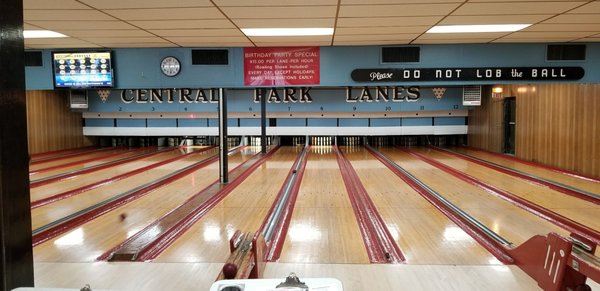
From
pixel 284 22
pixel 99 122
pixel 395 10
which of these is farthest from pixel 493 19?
pixel 99 122

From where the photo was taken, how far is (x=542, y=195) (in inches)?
195

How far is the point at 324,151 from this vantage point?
10.3 metres

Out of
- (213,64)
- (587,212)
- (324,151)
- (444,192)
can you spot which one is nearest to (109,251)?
(213,64)

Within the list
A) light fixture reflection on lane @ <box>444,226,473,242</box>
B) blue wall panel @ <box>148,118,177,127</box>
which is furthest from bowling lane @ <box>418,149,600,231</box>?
blue wall panel @ <box>148,118,177,127</box>

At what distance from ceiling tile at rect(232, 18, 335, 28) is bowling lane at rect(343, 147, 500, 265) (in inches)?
77.1

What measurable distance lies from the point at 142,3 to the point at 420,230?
2.97m

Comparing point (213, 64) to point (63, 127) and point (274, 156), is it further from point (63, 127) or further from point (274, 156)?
point (63, 127)

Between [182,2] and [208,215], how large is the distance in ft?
6.55

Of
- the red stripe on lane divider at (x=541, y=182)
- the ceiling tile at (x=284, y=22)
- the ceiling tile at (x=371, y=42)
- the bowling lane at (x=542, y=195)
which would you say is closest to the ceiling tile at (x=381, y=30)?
the ceiling tile at (x=284, y=22)

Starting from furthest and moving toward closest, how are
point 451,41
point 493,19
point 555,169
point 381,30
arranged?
point 555,169 → point 451,41 → point 381,30 → point 493,19

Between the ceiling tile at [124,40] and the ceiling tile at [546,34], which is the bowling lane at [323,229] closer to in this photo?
the ceiling tile at [124,40]

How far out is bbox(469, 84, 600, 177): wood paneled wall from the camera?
6.29m

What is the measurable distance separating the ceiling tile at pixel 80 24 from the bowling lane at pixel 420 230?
321 centimetres

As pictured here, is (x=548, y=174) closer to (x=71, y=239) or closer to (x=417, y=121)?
(x=417, y=121)
